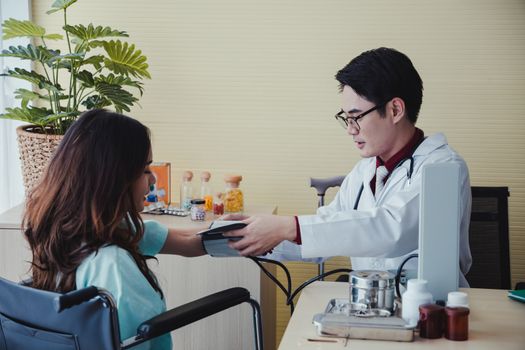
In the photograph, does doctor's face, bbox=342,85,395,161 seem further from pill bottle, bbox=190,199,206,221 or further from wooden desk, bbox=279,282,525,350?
pill bottle, bbox=190,199,206,221

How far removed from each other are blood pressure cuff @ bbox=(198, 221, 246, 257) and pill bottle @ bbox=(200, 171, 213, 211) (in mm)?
1032

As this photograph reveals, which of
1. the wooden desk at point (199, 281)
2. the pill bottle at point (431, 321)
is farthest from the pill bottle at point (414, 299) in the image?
the wooden desk at point (199, 281)

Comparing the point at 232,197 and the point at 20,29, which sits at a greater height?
the point at 20,29

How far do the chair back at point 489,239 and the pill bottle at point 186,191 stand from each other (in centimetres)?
112

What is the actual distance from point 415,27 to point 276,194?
919mm

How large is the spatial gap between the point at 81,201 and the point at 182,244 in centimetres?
44

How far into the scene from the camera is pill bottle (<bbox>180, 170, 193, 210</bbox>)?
3.23 metres

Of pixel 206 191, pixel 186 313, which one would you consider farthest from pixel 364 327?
pixel 206 191

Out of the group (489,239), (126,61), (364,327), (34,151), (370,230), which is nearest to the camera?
(364,327)

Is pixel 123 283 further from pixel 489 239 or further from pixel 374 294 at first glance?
pixel 489 239

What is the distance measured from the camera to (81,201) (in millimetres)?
1735

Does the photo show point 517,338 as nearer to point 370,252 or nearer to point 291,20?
point 370,252

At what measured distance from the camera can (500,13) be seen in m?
3.27

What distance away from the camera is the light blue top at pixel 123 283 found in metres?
1.71
